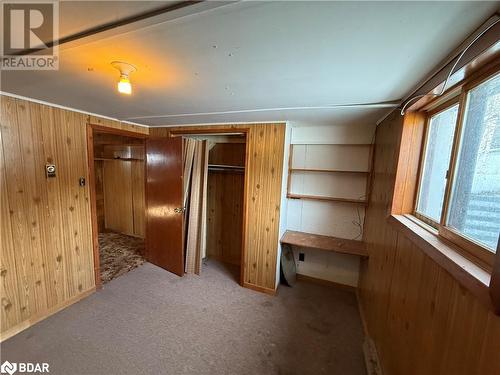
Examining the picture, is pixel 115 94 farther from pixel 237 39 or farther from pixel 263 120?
pixel 263 120

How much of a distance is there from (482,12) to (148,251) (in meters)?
3.91

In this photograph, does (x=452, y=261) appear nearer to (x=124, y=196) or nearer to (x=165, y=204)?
(x=165, y=204)

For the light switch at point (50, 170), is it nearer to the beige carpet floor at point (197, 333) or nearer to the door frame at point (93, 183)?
the door frame at point (93, 183)

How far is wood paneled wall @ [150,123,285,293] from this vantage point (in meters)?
2.49

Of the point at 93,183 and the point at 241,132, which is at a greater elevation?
the point at 241,132

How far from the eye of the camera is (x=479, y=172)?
0.93m

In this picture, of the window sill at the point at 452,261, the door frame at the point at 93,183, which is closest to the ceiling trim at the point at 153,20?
the window sill at the point at 452,261

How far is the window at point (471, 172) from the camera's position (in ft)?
2.78

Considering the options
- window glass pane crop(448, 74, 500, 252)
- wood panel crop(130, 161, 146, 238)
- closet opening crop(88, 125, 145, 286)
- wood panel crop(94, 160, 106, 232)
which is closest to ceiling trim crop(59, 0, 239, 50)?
window glass pane crop(448, 74, 500, 252)

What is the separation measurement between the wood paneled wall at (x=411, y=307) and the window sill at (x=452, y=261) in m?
0.05

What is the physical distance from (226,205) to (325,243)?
1.65m

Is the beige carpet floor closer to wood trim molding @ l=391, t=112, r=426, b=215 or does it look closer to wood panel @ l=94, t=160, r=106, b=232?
wood trim molding @ l=391, t=112, r=426, b=215

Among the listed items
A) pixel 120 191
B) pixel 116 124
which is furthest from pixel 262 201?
pixel 120 191

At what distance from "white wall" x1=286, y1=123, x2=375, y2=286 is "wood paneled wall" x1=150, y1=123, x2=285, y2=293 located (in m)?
0.25
